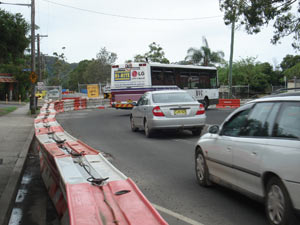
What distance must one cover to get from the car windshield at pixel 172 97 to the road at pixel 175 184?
123 centimetres

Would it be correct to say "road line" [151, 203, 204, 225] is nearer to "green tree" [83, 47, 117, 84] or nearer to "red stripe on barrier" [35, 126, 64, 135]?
"red stripe on barrier" [35, 126, 64, 135]

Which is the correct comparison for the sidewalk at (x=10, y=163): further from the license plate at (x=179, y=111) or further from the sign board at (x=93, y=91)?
the sign board at (x=93, y=91)

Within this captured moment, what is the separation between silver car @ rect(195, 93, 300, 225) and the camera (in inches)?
173

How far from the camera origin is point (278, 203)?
4.61 meters

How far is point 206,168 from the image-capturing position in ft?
22.3

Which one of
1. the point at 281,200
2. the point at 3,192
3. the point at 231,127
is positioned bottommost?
the point at 3,192

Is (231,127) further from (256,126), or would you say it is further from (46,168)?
(46,168)

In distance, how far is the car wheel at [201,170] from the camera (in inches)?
270

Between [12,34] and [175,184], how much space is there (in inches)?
783

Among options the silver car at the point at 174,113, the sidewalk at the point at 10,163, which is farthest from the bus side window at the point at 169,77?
the silver car at the point at 174,113

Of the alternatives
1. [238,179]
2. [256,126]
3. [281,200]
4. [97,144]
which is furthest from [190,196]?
[97,144]

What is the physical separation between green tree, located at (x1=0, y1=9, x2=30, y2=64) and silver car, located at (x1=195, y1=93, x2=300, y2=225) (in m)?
20.4

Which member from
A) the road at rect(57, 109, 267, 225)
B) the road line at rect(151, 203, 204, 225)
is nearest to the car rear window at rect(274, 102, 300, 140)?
the road at rect(57, 109, 267, 225)

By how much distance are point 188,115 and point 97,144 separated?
3.00 metres
